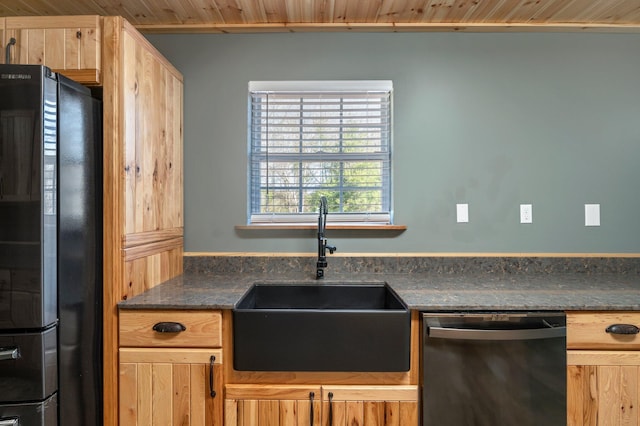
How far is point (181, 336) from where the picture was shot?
141cm

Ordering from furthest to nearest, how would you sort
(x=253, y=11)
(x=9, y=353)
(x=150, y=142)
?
(x=253, y=11), (x=150, y=142), (x=9, y=353)

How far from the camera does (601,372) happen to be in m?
1.41

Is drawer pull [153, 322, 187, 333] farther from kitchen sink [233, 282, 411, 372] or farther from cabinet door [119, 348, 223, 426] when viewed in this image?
kitchen sink [233, 282, 411, 372]

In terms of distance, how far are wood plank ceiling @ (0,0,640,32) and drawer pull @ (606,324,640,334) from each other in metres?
1.63

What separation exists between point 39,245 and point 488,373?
5.69ft

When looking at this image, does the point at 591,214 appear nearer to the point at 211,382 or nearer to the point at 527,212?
the point at 527,212

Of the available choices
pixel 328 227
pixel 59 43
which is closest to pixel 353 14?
pixel 328 227

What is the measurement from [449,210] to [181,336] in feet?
5.17

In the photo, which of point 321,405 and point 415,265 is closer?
point 321,405

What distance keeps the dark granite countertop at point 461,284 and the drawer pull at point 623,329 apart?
0.24 feet

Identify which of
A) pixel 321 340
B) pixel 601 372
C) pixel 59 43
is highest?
pixel 59 43

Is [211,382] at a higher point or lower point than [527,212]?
lower

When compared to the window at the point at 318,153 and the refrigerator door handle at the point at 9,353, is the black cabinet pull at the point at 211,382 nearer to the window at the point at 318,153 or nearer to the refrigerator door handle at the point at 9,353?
the refrigerator door handle at the point at 9,353

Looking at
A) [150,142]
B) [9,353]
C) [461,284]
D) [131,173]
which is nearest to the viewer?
[9,353]
